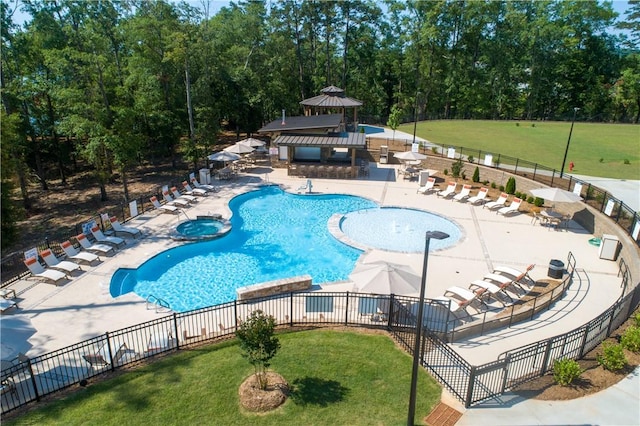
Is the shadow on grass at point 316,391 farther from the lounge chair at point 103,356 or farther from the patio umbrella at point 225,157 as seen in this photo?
the patio umbrella at point 225,157

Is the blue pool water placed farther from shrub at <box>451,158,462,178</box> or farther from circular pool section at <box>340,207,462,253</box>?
shrub at <box>451,158,462,178</box>

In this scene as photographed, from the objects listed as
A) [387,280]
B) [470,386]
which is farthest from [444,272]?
[470,386]

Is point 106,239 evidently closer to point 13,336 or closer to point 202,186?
point 13,336

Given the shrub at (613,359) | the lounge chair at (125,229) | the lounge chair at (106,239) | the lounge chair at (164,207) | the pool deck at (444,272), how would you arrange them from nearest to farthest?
1. the shrub at (613,359)
2. the pool deck at (444,272)
3. the lounge chair at (106,239)
4. the lounge chair at (125,229)
5. the lounge chair at (164,207)

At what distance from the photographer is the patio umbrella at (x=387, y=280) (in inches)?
503

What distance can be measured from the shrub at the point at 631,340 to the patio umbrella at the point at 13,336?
1592 centimetres

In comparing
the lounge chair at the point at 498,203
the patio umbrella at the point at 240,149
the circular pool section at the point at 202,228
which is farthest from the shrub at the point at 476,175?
the circular pool section at the point at 202,228

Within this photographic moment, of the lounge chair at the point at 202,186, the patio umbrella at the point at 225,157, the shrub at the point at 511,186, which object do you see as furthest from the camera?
the patio umbrella at the point at 225,157

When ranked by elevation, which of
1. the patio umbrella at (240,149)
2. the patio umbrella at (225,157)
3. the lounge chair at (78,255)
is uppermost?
the patio umbrella at (240,149)

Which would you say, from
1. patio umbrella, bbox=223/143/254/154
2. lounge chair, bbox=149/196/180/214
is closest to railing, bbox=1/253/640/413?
lounge chair, bbox=149/196/180/214

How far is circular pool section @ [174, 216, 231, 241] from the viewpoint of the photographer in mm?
20250

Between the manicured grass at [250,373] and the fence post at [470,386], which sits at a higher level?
the fence post at [470,386]

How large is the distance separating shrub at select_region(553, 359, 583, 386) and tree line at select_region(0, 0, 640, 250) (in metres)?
Result: 18.7

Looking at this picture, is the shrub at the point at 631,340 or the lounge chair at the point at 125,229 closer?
the shrub at the point at 631,340
